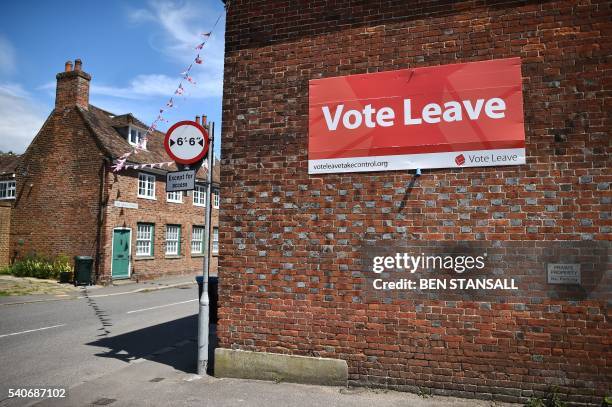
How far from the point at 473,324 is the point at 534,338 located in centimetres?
67

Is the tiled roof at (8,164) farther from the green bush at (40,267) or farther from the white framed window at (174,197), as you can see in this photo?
the white framed window at (174,197)

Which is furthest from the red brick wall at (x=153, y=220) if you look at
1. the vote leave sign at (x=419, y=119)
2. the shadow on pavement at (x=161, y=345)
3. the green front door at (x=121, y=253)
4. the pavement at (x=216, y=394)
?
the vote leave sign at (x=419, y=119)

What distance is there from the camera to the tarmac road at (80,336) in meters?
6.48

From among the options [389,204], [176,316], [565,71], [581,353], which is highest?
[565,71]

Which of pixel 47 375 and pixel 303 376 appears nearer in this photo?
pixel 303 376

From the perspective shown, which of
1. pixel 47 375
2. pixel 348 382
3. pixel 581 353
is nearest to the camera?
pixel 581 353

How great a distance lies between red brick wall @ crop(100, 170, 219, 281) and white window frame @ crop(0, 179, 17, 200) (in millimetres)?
6437

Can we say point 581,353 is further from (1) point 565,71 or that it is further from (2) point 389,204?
(1) point 565,71

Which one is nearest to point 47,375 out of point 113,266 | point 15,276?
point 113,266

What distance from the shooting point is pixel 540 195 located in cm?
523

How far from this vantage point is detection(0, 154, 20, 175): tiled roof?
77.0ft

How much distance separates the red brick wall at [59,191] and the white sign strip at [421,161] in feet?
55.5

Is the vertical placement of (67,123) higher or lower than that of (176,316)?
higher

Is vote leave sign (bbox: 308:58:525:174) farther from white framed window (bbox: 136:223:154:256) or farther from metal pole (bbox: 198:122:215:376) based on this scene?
white framed window (bbox: 136:223:154:256)
